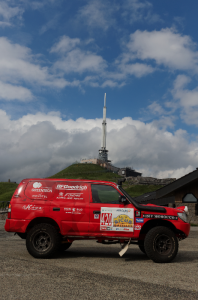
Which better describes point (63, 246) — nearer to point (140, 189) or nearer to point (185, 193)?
point (185, 193)

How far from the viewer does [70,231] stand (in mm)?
6770

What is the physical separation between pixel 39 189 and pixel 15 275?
2.48 meters

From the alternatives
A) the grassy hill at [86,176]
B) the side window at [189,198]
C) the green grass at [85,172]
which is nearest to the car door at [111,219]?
the side window at [189,198]

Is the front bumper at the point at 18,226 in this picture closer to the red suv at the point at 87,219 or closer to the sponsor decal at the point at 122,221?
the red suv at the point at 87,219

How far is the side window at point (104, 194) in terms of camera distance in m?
6.96

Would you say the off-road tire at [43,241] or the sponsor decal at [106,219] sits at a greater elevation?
the sponsor decal at [106,219]

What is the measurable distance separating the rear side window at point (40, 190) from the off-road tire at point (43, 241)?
0.74 metres

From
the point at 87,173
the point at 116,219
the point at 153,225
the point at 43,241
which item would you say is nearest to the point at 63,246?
the point at 43,241

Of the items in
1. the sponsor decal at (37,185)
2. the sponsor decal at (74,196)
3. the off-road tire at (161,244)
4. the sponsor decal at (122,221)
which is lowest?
the off-road tire at (161,244)

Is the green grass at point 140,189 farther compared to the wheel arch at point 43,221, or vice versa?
the green grass at point 140,189

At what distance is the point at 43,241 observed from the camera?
6758mm

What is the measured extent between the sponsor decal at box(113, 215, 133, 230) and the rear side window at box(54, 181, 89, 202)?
0.94 meters

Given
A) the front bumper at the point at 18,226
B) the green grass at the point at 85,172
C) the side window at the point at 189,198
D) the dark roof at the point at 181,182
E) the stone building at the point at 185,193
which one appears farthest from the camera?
the green grass at the point at 85,172

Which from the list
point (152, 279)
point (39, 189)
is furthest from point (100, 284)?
point (39, 189)
